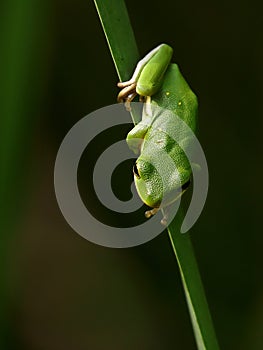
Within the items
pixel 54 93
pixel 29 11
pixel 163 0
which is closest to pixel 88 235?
pixel 54 93

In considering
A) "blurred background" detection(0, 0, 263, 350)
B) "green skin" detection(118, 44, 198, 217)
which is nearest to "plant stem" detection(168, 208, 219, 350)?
"green skin" detection(118, 44, 198, 217)

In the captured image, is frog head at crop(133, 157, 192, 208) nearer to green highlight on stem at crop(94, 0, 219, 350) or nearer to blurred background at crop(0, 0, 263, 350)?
green highlight on stem at crop(94, 0, 219, 350)

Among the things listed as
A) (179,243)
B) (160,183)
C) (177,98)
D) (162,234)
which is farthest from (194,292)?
(162,234)

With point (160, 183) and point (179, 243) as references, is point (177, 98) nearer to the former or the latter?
point (160, 183)

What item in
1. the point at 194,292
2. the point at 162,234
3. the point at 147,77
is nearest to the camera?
the point at 194,292

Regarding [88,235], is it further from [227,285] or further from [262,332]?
[262,332]

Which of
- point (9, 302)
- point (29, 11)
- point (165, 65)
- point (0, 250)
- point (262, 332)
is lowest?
point (262, 332)
